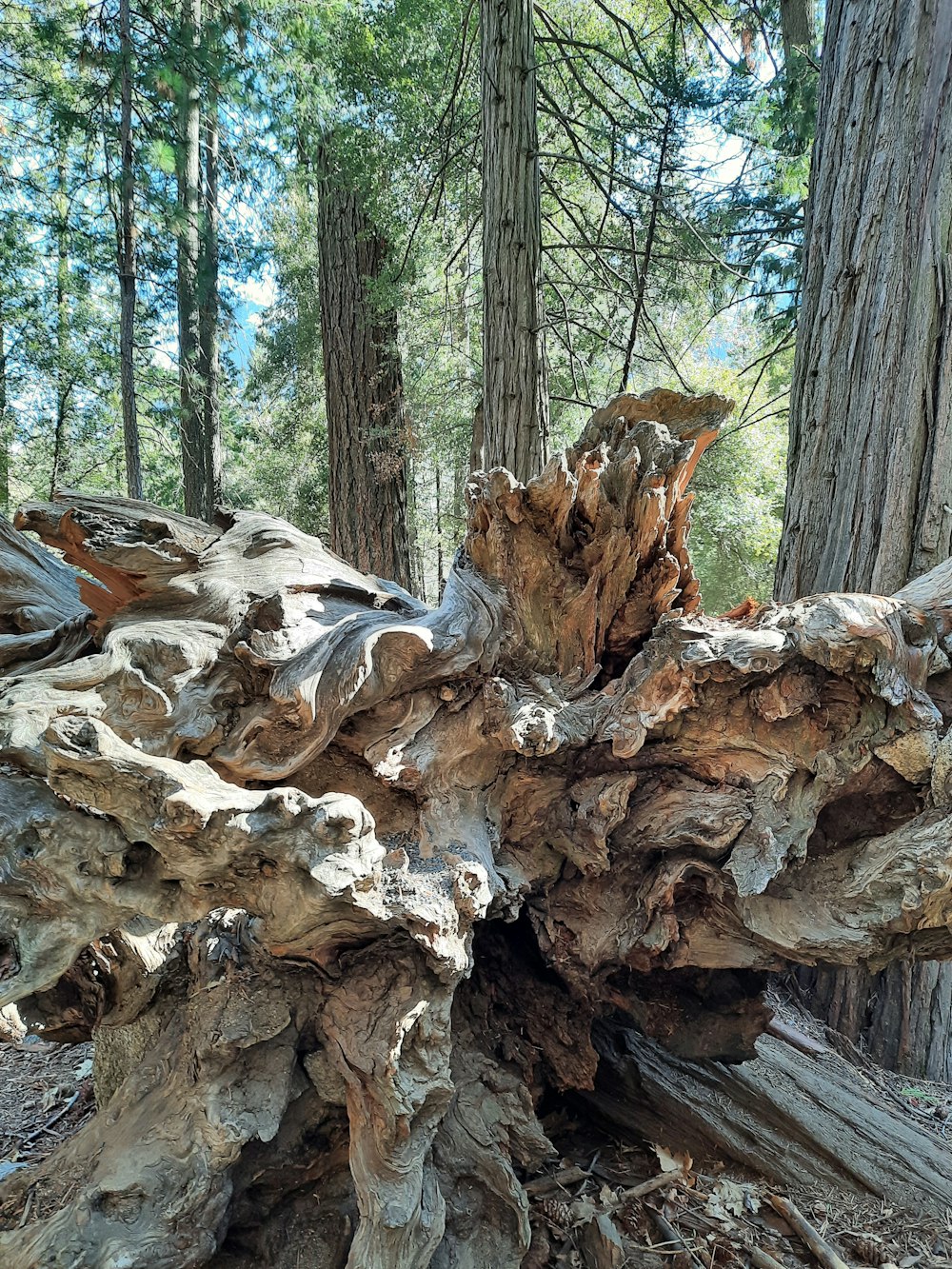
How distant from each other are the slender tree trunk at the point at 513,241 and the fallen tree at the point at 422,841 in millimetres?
1962

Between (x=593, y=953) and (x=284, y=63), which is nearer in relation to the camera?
(x=593, y=953)

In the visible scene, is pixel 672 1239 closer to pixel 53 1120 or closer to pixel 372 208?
pixel 53 1120

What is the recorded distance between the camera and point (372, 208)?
5.77 meters

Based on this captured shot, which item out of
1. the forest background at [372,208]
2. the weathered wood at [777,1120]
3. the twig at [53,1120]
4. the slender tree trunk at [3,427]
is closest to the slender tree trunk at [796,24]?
the forest background at [372,208]

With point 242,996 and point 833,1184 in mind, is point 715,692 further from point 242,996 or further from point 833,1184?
point 833,1184

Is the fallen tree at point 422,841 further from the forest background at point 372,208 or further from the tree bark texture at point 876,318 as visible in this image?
the forest background at point 372,208

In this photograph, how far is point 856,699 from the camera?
80.7 inches

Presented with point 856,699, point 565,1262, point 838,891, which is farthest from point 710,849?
point 565,1262

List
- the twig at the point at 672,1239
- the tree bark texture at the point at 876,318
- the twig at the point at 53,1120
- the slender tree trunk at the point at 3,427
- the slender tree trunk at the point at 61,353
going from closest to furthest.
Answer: the twig at the point at 672,1239
the twig at the point at 53,1120
the tree bark texture at the point at 876,318
the slender tree trunk at the point at 61,353
the slender tree trunk at the point at 3,427

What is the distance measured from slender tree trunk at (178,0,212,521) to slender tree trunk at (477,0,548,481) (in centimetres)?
202

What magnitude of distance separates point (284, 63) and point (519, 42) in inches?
95.6

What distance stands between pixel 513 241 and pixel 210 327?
14.2 ft

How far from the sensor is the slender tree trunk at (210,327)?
5688 mm

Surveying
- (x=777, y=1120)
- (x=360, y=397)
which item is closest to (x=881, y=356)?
(x=777, y=1120)
